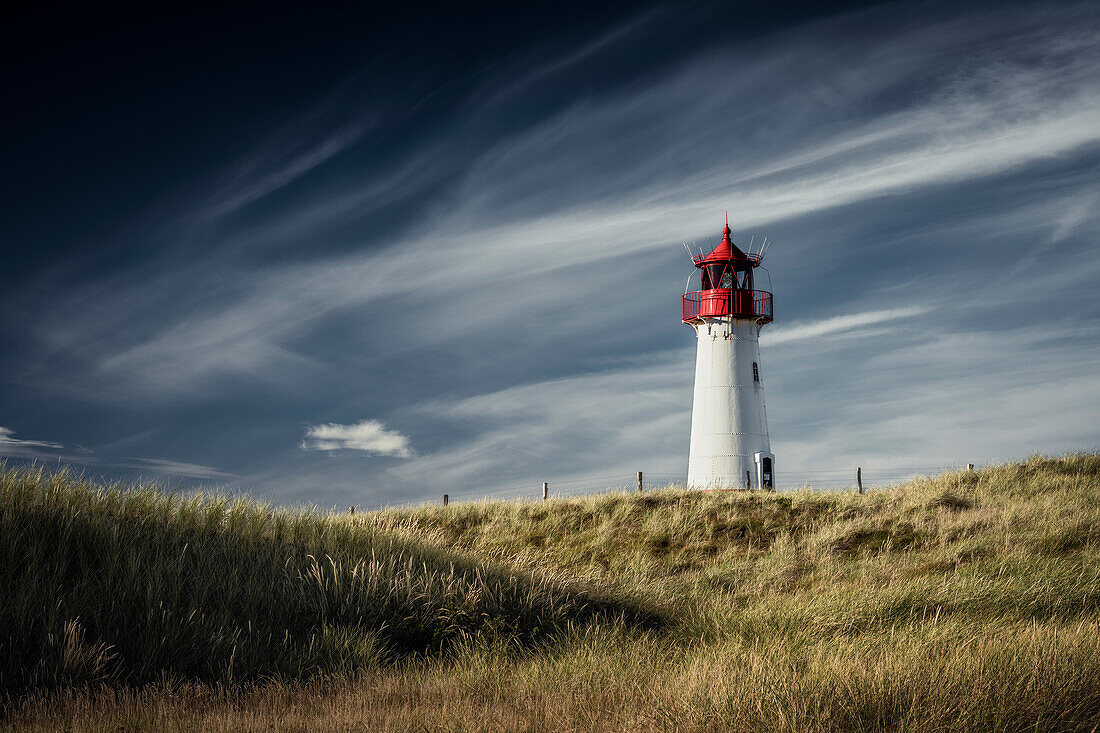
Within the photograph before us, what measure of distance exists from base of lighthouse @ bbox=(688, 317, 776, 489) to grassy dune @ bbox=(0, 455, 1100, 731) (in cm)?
1307

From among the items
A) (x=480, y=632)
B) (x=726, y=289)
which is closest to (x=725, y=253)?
(x=726, y=289)

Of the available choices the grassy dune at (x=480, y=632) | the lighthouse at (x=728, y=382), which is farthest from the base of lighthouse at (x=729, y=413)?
the grassy dune at (x=480, y=632)

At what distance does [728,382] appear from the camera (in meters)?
28.5

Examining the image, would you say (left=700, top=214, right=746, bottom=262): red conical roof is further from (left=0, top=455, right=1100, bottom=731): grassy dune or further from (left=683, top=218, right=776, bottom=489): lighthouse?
(left=0, top=455, right=1100, bottom=731): grassy dune

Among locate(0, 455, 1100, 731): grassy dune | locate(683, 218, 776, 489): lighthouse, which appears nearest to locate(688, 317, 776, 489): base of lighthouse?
locate(683, 218, 776, 489): lighthouse

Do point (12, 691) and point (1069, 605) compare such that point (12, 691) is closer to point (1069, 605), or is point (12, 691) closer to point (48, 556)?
point (48, 556)

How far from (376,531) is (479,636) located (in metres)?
3.78

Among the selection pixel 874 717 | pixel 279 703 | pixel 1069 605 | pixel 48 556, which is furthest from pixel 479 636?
pixel 1069 605

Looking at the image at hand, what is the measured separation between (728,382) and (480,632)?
22.2 m

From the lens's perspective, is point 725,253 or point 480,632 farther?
point 725,253

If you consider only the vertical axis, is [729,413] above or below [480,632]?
above

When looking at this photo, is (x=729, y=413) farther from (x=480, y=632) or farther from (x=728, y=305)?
(x=480, y=632)

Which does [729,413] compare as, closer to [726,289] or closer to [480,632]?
[726,289]

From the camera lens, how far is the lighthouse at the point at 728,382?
91.4 ft
